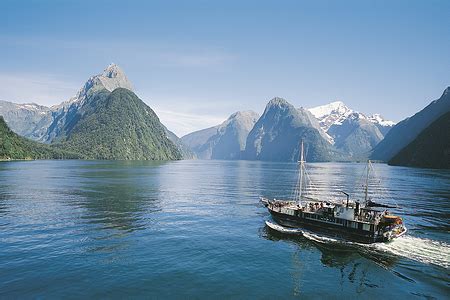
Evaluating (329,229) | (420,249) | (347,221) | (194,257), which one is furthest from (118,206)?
(420,249)

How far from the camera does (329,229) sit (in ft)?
202

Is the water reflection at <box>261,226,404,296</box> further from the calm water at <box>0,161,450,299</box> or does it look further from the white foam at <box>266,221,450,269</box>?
the white foam at <box>266,221,450,269</box>

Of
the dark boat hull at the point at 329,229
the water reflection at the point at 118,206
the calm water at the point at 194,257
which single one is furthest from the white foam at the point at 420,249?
the water reflection at the point at 118,206

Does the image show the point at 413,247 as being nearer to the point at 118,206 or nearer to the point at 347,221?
the point at 347,221

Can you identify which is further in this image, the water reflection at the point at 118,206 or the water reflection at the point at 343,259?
the water reflection at the point at 118,206

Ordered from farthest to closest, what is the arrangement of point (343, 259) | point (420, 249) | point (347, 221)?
point (347, 221), point (420, 249), point (343, 259)

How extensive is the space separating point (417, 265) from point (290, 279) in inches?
782

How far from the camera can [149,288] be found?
36.5 metres

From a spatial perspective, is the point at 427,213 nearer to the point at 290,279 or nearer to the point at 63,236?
the point at 290,279

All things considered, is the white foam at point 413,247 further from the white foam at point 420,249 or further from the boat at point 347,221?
the boat at point 347,221

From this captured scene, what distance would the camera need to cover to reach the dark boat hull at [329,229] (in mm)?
56081

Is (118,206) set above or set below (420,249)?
below

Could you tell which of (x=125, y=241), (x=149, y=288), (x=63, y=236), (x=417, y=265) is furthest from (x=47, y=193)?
(x=417, y=265)

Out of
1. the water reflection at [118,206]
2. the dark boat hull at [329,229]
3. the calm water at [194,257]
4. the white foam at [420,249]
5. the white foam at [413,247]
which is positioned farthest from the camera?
the water reflection at [118,206]
